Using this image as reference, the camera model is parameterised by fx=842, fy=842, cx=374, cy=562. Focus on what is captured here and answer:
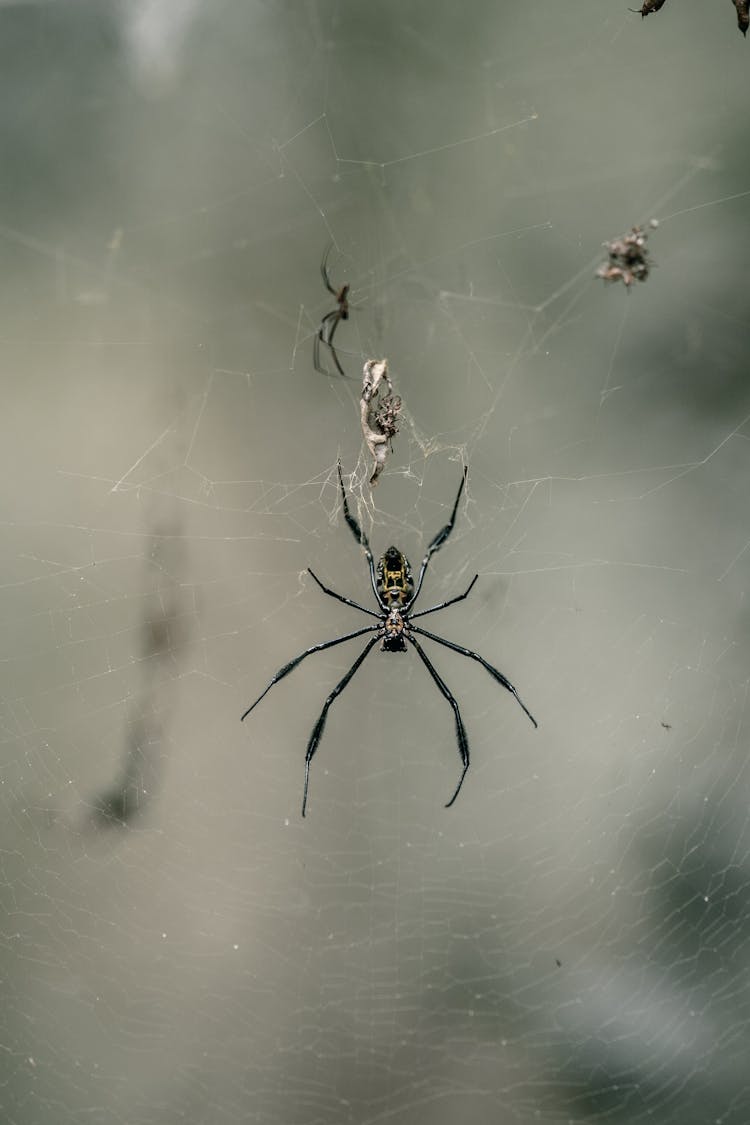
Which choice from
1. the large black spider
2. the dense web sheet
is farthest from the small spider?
the large black spider

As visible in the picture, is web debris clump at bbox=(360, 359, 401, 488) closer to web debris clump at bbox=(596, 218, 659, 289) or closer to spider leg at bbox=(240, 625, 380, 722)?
spider leg at bbox=(240, 625, 380, 722)

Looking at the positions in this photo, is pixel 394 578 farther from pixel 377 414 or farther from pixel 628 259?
pixel 628 259

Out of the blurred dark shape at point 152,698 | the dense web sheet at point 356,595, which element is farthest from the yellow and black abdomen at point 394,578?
the blurred dark shape at point 152,698

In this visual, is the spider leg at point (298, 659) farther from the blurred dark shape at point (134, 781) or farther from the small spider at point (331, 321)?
the blurred dark shape at point (134, 781)

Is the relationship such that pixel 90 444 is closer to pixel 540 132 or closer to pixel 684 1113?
pixel 540 132

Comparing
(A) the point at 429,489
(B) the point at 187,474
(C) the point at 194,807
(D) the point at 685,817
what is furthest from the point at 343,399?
(D) the point at 685,817
